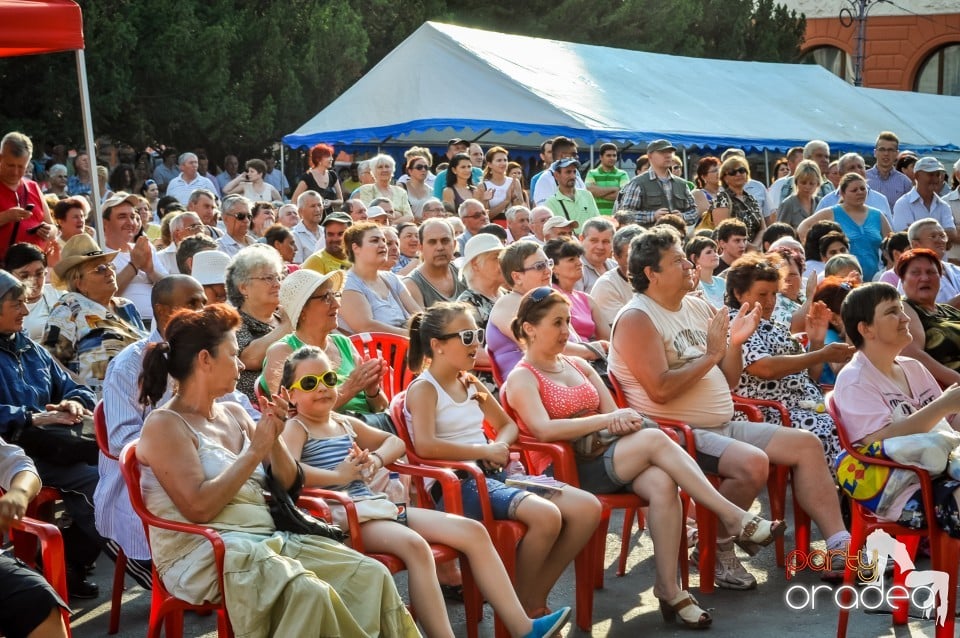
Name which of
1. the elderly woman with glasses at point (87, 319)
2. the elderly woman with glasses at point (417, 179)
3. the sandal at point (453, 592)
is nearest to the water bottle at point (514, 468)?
the sandal at point (453, 592)

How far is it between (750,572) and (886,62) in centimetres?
3588

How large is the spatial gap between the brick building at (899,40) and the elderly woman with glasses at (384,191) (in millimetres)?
29552

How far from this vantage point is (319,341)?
5039mm

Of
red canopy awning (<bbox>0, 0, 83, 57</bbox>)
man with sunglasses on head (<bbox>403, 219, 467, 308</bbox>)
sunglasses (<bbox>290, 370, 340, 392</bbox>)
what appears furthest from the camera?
red canopy awning (<bbox>0, 0, 83, 57</bbox>)

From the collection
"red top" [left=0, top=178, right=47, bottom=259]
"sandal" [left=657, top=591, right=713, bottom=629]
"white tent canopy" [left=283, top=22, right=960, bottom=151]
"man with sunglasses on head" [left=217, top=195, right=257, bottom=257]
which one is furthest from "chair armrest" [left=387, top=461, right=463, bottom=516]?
"white tent canopy" [left=283, top=22, right=960, bottom=151]

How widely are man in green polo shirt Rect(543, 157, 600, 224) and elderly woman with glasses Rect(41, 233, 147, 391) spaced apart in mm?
5275

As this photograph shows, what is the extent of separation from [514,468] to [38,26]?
4.71 m

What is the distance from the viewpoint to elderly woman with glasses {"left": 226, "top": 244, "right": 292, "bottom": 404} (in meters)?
5.28

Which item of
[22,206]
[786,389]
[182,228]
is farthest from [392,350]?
[22,206]

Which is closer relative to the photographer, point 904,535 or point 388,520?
point 388,520

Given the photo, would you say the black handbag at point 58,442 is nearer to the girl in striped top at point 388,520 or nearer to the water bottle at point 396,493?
the girl in striped top at point 388,520

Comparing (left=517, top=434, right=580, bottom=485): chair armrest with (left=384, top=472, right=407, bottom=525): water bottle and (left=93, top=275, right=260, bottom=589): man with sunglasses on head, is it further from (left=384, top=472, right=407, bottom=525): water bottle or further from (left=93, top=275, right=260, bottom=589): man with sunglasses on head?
(left=93, top=275, right=260, bottom=589): man with sunglasses on head

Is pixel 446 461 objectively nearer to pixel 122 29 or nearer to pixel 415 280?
pixel 415 280

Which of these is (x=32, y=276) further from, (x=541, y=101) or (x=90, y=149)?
(x=541, y=101)
